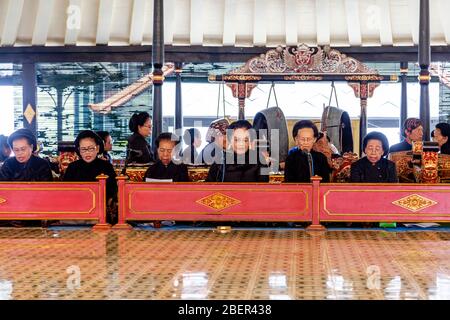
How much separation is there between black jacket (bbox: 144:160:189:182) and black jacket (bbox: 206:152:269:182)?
Answer: 29 cm

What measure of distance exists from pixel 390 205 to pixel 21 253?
145 inches

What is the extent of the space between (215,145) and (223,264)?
2623mm

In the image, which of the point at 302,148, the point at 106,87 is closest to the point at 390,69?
the point at 106,87

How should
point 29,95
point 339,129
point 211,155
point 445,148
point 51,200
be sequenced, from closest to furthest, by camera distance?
point 51,200 < point 211,155 < point 445,148 < point 339,129 < point 29,95

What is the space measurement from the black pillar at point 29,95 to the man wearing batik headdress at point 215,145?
4.78 m

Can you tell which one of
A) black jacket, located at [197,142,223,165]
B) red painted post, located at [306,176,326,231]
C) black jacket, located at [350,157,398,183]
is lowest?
red painted post, located at [306,176,326,231]

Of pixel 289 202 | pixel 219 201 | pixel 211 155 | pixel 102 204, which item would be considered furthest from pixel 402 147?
pixel 102 204

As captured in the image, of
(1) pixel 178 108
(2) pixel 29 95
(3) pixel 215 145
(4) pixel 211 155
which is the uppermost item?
(2) pixel 29 95

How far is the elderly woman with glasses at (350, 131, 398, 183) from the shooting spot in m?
9.10

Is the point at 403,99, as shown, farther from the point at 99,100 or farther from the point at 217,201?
the point at 217,201

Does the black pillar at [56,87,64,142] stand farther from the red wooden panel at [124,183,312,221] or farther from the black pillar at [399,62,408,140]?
the red wooden panel at [124,183,312,221]

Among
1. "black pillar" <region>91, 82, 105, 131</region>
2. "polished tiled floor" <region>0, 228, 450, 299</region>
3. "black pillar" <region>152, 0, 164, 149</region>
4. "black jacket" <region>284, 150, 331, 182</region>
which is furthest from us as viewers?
"black pillar" <region>91, 82, 105, 131</region>

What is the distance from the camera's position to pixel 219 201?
901 cm

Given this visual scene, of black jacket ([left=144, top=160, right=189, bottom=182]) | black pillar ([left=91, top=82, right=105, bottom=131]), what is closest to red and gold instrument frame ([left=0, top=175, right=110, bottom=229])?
black jacket ([left=144, top=160, right=189, bottom=182])
